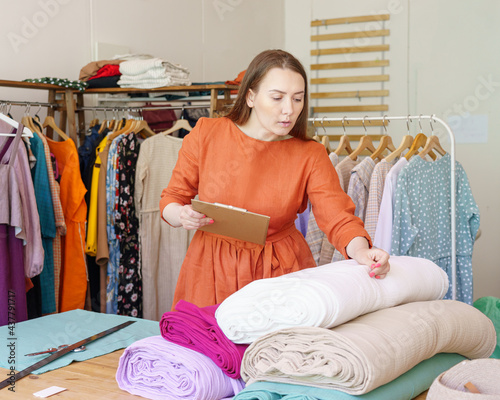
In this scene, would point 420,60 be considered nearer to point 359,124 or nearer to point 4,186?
point 359,124

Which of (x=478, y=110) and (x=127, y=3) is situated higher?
(x=127, y=3)

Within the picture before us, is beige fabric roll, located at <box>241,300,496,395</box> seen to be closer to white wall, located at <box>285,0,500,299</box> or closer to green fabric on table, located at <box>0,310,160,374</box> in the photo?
green fabric on table, located at <box>0,310,160,374</box>

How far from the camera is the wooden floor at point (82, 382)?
1192 mm

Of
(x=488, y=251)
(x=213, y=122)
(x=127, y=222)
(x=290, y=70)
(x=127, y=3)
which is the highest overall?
(x=127, y=3)

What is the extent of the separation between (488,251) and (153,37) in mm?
2957

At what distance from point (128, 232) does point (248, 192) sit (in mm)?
1883

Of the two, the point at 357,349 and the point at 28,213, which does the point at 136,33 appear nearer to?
the point at 28,213

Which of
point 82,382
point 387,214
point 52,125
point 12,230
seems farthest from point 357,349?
point 52,125

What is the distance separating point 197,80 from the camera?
5.02 metres

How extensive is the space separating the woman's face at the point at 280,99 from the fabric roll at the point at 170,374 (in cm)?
70

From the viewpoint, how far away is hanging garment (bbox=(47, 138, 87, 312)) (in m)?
3.27

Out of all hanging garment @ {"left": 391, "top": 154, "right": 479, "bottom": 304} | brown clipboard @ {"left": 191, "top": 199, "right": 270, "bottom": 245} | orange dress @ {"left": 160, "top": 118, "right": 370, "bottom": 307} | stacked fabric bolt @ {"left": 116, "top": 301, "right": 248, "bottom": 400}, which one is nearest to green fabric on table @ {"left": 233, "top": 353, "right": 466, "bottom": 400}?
Result: stacked fabric bolt @ {"left": 116, "top": 301, "right": 248, "bottom": 400}

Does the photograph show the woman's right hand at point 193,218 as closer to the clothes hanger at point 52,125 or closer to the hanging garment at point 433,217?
the hanging garment at point 433,217

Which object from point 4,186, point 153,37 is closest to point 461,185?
point 4,186
